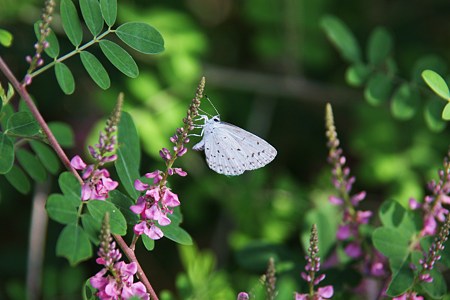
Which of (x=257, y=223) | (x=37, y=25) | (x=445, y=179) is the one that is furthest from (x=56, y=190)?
(x=445, y=179)

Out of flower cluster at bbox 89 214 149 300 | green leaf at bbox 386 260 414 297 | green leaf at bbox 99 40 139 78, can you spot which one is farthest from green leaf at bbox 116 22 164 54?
green leaf at bbox 386 260 414 297

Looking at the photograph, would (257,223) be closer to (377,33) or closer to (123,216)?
(377,33)

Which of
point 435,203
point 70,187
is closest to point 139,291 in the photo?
point 70,187

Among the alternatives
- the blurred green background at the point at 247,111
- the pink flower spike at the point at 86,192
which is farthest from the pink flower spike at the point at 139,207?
the blurred green background at the point at 247,111

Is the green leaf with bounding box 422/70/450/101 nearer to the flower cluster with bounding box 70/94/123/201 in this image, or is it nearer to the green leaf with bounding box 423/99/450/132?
the green leaf with bounding box 423/99/450/132

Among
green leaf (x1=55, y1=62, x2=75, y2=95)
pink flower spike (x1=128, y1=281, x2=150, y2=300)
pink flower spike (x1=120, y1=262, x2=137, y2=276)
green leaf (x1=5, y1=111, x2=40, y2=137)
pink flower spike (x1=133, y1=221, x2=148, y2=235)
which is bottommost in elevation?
pink flower spike (x1=128, y1=281, x2=150, y2=300)
